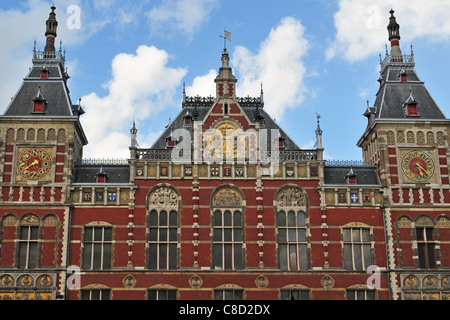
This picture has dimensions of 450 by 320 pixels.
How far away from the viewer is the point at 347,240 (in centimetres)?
3875

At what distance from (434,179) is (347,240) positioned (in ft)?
25.0

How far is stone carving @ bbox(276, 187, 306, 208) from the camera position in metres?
39.2

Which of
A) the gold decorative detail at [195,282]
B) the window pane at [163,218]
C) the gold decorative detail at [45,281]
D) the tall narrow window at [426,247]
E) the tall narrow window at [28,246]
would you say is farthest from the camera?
the window pane at [163,218]

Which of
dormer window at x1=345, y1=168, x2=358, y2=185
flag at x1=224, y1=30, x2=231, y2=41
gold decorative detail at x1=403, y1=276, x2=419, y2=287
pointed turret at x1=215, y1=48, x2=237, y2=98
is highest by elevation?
flag at x1=224, y1=30, x2=231, y2=41

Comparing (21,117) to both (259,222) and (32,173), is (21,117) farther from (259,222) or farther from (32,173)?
(259,222)

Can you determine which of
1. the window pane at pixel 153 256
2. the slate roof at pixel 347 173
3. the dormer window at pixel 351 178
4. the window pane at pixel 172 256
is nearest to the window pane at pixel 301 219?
the slate roof at pixel 347 173

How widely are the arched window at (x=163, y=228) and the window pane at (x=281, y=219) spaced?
6.83m

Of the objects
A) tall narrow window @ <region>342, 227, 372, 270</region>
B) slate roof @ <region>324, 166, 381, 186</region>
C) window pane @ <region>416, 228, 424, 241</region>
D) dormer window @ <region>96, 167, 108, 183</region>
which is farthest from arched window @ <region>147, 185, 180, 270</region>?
window pane @ <region>416, 228, 424, 241</region>

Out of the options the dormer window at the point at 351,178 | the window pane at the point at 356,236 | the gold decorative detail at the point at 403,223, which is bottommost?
the window pane at the point at 356,236

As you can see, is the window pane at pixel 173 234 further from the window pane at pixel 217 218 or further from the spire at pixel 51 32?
the spire at pixel 51 32

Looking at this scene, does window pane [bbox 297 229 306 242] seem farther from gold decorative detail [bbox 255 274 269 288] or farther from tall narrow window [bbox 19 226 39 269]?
tall narrow window [bbox 19 226 39 269]

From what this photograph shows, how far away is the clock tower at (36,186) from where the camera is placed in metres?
36.5

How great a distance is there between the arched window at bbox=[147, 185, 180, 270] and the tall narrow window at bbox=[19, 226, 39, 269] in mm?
7301
